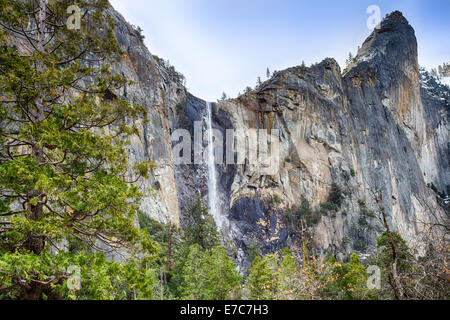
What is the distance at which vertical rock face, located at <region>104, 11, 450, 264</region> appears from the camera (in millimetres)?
38250

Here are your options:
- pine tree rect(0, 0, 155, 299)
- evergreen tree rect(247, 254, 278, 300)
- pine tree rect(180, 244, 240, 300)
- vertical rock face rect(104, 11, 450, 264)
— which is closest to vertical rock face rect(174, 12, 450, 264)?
vertical rock face rect(104, 11, 450, 264)

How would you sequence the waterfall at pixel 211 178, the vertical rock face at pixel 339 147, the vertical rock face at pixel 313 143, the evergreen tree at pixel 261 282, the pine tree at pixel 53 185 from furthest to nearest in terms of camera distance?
the vertical rock face at pixel 339 147 → the waterfall at pixel 211 178 → the vertical rock face at pixel 313 143 → the evergreen tree at pixel 261 282 → the pine tree at pixel 53 185

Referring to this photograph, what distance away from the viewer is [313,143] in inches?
2067

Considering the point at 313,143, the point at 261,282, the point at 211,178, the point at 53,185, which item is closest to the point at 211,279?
the point at 261,282

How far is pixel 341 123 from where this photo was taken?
56281 mm

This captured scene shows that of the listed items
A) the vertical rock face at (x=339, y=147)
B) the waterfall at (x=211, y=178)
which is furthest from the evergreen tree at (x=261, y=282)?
the waterfall at (x=211, y=178)

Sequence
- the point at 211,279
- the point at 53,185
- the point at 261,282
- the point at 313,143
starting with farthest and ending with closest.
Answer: the point at 313,143 → the point at 211,279 → the point at 261,282 → the point at 53,185

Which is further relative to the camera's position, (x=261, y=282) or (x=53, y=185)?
(x=261, y=282)

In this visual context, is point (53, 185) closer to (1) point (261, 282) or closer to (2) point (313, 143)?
(1) point (261, 282)

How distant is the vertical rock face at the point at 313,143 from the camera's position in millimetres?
38250

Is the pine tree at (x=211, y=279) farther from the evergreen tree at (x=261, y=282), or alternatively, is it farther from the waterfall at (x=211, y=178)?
the waterfall at (x=211, y=178)

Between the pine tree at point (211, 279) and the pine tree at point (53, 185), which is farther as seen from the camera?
the pine tree at point (211, 279)

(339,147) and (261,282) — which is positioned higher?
(339,147)
